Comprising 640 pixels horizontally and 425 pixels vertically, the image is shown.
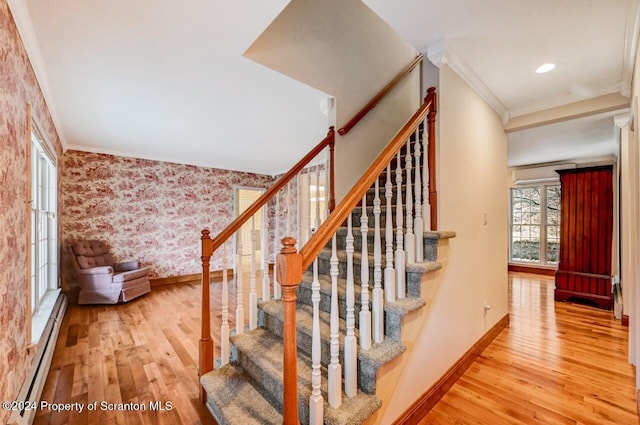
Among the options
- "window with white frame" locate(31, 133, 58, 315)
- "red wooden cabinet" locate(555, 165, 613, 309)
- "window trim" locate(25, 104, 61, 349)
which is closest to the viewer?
"window trim" locate(25, 104, 61, 349)

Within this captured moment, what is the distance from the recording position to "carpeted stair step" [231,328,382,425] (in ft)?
4.10

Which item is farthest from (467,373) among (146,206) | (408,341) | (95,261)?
(146,206)

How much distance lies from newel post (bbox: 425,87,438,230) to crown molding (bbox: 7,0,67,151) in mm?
2560

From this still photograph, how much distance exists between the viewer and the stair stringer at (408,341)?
1426 mm

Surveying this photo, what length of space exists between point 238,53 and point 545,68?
238 cm

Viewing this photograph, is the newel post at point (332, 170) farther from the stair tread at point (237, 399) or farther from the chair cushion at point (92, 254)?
the chair cushion at point (92, 254)

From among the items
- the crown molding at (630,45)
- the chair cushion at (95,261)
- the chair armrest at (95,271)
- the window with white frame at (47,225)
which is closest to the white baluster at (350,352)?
the crown molding at (630,45)

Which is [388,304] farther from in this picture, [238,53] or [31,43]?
[31,43]

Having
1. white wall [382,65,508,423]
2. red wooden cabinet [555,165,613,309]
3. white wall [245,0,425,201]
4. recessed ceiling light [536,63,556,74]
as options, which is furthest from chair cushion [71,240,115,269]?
red wooden cabinet [555,165,613,309]

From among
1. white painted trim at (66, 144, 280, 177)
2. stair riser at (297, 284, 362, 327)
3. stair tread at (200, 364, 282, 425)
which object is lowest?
stair tread at (200, 364, 282, 425)

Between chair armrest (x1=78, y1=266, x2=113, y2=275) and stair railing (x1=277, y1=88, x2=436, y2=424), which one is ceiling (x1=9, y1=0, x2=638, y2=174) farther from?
chair armrest (x1=78, y1=266, x2=113, y2=275)

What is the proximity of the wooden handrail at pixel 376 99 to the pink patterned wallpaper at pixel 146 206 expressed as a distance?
419 cm

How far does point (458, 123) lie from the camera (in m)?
2.16

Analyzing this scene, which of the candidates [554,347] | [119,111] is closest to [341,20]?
[119,111]
